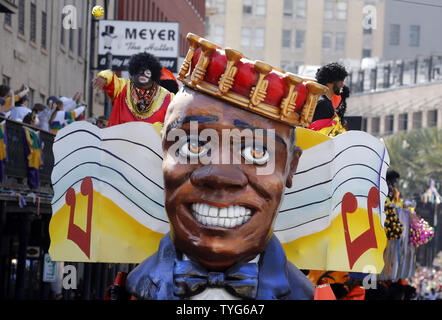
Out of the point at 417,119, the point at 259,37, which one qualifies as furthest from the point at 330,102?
the point at 259,37

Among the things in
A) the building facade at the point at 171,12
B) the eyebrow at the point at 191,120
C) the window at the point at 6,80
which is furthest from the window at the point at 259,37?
the eyebrow at the point at 191,120

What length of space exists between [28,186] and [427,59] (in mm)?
70506

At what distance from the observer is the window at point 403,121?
86625mm

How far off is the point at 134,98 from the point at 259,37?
107720 mm

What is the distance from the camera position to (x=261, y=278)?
5.80 meters

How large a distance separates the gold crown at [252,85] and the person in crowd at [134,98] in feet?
6.74

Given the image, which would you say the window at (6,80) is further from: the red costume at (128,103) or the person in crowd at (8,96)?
the red costume at (128,103)

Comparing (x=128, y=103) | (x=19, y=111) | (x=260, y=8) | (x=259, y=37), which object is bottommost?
(x=259, y=37)

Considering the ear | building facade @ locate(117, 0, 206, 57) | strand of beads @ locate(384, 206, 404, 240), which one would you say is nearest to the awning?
building facade @ locate(117, 0, 206, 57)

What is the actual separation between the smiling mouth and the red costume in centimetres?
213

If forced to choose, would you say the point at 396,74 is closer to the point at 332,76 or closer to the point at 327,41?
the point at 327,41

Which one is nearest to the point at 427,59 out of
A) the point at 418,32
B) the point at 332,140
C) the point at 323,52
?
the point at 418,32

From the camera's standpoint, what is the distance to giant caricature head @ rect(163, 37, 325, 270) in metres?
5.62
